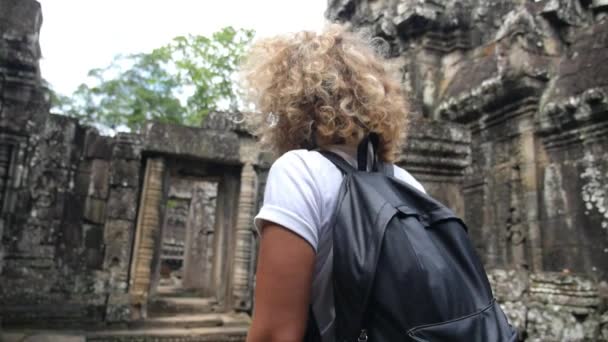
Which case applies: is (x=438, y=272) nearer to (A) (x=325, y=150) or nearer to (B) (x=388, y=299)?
(B) (x=388, y=299)

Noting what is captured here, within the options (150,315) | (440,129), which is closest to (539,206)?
(440,129)

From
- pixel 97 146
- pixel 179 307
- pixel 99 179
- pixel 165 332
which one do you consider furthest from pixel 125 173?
pixel 179 307

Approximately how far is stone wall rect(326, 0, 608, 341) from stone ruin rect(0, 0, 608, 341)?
0.02 meters

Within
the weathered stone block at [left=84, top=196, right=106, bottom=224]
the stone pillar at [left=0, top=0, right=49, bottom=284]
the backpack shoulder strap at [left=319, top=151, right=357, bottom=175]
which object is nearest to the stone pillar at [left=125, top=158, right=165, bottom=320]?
the weathered stone block at [left=84, top=196, right=106, bottom=224]

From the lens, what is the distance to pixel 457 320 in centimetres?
90

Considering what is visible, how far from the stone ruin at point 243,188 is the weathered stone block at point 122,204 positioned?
17 millimetres

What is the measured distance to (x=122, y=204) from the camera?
5.59 meters

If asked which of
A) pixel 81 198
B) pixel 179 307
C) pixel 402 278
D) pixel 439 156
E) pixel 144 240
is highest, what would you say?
pixel 439 156

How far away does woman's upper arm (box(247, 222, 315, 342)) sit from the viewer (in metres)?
0.94

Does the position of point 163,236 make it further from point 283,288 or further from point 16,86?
point 283,288

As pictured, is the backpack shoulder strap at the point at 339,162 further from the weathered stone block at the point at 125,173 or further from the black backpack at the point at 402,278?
the weathered stone block at the point at 125,173

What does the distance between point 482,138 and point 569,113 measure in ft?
4.71

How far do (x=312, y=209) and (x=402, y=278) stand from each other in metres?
0.25

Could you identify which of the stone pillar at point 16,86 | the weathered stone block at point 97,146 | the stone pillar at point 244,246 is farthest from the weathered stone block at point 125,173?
the stone pillar at point 244,246
